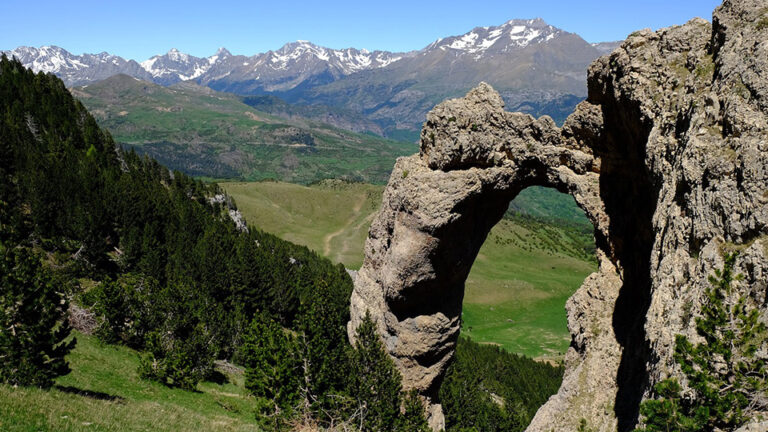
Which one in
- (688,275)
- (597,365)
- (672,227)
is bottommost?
(597,365)

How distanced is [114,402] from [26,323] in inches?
295

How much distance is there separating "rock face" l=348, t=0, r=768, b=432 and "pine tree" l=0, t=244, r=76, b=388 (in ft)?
67.9

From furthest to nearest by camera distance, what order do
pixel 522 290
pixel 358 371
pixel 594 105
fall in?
pixel 522 290 → pixel 358 371 → pixel 594 105

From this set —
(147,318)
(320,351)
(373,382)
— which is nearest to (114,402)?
(320,351)

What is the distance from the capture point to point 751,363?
1118 centimetres

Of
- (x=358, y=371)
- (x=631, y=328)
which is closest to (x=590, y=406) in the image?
(x=631, y=328)

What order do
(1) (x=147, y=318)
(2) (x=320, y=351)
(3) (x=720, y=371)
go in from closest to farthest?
(3) (x=720, y=371) < (2) (x=320, y=351) < (1) (x=147, y=318)

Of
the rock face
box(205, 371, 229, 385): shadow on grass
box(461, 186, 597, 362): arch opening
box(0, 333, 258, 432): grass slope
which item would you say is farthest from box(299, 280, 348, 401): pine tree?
box(461, 186, 597, 362): arch opening

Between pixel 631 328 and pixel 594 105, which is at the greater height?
pixel 594 105

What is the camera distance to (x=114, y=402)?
28.5 meters

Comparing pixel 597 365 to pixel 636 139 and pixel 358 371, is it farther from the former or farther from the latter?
pixel 358 371

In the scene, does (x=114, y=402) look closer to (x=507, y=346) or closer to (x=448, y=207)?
(x=448, y=207)

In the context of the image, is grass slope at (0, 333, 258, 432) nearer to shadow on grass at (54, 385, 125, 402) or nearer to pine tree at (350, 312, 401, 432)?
shadow on grass at (54, 385, 125, 402)

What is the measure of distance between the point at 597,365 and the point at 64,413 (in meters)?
27.1
